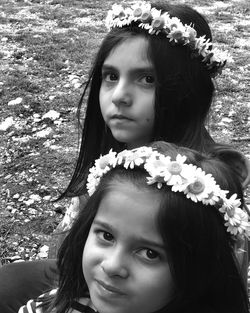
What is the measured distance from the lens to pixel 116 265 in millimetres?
2211

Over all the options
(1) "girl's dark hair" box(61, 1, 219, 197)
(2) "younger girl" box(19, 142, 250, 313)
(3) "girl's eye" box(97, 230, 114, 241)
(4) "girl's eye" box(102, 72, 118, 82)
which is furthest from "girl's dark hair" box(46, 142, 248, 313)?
(4) "girl's eye" box(102, 72, 118, 82)

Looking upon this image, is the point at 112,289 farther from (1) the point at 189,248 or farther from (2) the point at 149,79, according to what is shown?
(2) the point at 149,79

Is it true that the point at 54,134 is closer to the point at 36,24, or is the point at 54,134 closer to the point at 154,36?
the point at 154,36

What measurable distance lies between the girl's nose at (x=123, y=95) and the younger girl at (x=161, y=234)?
0.70 meters

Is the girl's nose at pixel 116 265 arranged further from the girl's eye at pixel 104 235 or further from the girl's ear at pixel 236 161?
the girl's ear at pixel 236 161

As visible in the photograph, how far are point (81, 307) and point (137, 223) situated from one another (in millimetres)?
565

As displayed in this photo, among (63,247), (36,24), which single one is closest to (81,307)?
(63,247)

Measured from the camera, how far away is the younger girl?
7.35 feet

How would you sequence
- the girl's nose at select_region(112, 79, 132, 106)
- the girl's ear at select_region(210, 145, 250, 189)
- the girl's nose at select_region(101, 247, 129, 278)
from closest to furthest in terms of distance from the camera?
the girl's nose at select_region(101, 247, 129, 278) < the girl's nose at select_region(112, 79, 132, 106) < the girl's ear at select_region(210, 145, 250, 189)

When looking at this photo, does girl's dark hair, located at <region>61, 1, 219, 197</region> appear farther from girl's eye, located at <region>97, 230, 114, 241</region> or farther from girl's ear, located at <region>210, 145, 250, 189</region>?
girl's eye, located at <region>97, 230, 114, 241</region>

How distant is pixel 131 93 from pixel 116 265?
1206 millimetres

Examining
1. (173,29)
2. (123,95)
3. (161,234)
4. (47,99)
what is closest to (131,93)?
(123,95)

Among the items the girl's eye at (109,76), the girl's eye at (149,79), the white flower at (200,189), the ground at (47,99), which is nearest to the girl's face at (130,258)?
the white flower at (200,189)

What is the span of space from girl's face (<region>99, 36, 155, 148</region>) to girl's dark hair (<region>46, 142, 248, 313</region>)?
2.15ft
